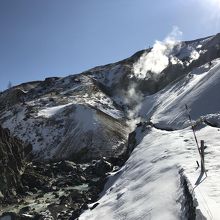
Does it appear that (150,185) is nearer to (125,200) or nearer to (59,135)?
(125,200)

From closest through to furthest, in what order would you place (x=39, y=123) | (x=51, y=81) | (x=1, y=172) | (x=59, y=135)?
1. (x=1, y=172)
2. (x=59, y=135)
3. (x=39, y=123)
4. (x=51, y=81)

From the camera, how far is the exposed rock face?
185 ft

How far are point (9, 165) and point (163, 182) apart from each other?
38.7 metres

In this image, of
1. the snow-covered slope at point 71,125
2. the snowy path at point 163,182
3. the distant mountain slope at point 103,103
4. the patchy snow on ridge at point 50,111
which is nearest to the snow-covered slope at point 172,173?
the snowy path at point 163,182

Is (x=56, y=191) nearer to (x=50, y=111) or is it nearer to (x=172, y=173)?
(x=172, y=173)

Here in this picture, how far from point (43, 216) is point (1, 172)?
20537 mm

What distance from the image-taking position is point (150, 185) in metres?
30.9

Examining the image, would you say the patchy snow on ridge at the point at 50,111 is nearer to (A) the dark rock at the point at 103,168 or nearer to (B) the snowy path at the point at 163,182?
(A) the dark rock at the point at 103,168

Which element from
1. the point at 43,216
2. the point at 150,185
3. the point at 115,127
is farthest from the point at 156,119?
the point at 115,127

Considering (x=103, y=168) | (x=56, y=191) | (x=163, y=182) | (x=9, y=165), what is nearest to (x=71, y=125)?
(x=9, y=165)

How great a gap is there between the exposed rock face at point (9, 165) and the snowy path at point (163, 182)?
19505 millimetres

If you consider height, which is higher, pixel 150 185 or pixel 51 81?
pixel 51 81

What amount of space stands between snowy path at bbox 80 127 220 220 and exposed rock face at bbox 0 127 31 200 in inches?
768

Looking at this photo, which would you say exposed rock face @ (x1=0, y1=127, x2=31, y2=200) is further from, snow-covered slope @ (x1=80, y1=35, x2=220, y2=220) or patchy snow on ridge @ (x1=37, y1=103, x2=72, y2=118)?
patchy snow on ridge @ (x1=37, y1=103, x2=72, y2=118)
